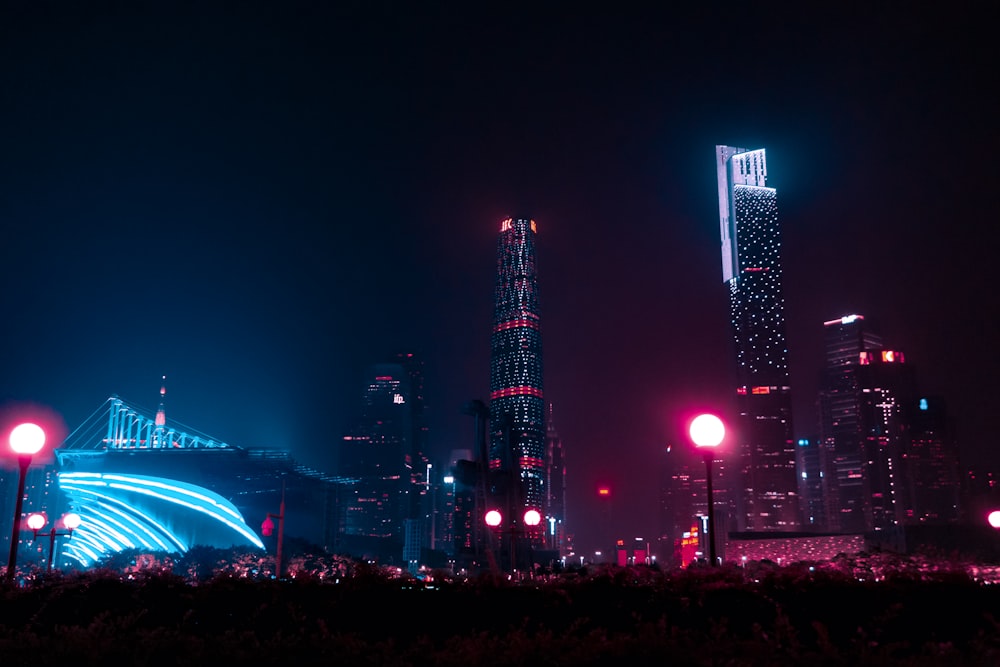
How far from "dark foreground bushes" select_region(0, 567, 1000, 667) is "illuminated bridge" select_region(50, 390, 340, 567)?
110799mm

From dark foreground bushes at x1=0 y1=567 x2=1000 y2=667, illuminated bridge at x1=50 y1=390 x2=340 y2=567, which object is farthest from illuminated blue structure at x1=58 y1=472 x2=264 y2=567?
dark foreground bushes at x1=0 y1=567 x2=1000 y2=667

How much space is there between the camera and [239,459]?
5522 inches

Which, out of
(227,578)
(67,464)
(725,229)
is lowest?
(227,578)

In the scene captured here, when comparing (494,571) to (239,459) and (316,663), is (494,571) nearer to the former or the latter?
(316,663)

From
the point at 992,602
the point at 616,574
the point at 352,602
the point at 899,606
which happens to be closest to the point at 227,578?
the point at 352,602

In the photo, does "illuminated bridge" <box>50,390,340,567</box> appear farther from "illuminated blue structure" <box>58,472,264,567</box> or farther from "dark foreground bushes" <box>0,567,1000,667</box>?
"dark foreground bushes" <box>0,567,1000,667</box>

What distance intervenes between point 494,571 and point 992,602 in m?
5.38

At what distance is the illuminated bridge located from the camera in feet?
420

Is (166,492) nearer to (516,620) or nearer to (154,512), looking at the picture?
(154,512)

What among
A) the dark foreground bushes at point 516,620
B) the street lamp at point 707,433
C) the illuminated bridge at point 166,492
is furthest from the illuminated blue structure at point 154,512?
the dark foreground bushes at point 516,620

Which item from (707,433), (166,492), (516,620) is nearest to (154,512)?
(166,492)

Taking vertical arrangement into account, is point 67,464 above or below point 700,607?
above

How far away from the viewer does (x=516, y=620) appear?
30.2 feet

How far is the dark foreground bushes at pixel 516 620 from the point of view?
7.69 m
